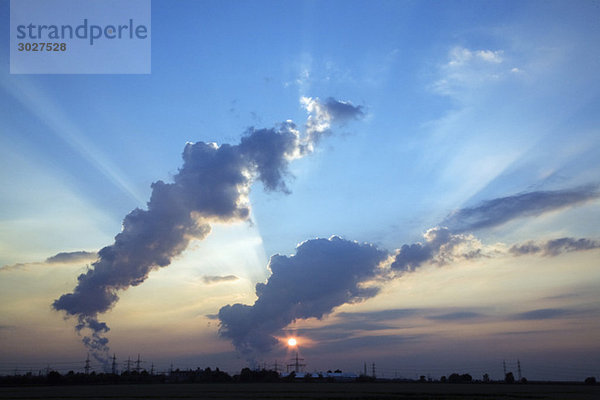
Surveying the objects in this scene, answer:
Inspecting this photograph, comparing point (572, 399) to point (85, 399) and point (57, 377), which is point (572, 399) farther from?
point (57, 377)

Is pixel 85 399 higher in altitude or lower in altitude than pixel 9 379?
higher

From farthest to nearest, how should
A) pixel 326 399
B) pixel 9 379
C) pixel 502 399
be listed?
pixel 9 379
pixel 502 399
pixel 326 399

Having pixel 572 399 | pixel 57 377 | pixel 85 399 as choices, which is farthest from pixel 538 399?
pixel 57 377

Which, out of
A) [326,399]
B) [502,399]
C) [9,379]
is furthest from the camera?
[9,379]

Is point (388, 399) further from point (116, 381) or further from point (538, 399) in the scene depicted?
point (116, 381)

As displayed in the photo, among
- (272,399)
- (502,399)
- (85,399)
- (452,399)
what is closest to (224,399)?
(272,399)

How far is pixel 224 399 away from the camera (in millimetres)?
72500

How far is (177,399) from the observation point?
246 feet

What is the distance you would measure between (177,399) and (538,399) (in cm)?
6443

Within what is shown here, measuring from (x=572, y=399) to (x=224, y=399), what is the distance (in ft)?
199

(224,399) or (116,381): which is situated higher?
(224,399)

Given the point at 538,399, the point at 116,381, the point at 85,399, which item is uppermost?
the point at 85,399

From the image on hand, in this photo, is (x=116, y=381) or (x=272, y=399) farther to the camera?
(x=116, y=381)

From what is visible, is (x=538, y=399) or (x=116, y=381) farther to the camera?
(x=116, y=381)
